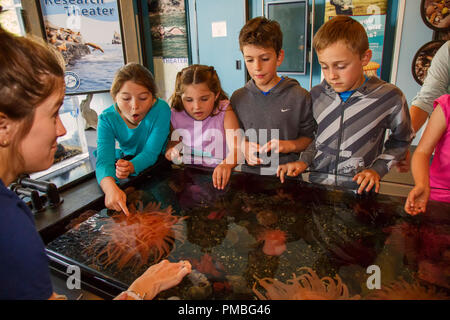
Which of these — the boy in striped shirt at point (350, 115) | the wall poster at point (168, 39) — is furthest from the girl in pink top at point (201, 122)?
the wall poster at point (168, 39)

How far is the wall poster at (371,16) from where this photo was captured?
9.72 feet

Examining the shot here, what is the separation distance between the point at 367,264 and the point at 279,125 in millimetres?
902

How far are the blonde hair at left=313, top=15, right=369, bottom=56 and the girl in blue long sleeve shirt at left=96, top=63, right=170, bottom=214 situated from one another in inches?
33.1

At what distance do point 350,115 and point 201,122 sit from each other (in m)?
0.75

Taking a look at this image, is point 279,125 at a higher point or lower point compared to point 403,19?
lower

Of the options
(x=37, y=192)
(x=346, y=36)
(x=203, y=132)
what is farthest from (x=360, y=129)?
(x=37, y=192)

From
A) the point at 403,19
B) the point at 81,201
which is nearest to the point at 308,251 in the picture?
the point at 81,201

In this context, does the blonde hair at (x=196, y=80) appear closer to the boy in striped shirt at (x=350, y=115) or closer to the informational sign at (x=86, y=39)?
the boy in striped shirt at (x=350, y=115)

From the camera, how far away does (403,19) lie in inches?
114

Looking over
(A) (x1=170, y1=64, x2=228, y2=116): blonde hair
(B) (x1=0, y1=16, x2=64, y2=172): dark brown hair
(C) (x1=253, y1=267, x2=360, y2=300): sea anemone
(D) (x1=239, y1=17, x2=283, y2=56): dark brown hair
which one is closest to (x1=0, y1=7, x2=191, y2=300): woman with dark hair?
(B) (x1=0, y1=16, x2=64, y2=172): dark brown hair

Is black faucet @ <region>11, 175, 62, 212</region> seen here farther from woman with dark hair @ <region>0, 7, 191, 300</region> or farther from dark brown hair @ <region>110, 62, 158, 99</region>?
woman with dark hair @ <region>0, 7, 191, 300</region>

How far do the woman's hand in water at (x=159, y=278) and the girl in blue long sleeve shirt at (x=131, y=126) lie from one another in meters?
0.61

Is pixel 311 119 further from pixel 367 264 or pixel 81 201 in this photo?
pixel 81 201

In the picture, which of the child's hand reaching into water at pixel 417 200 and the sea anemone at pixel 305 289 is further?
the child's hand reaching into water at pixel 417 200
